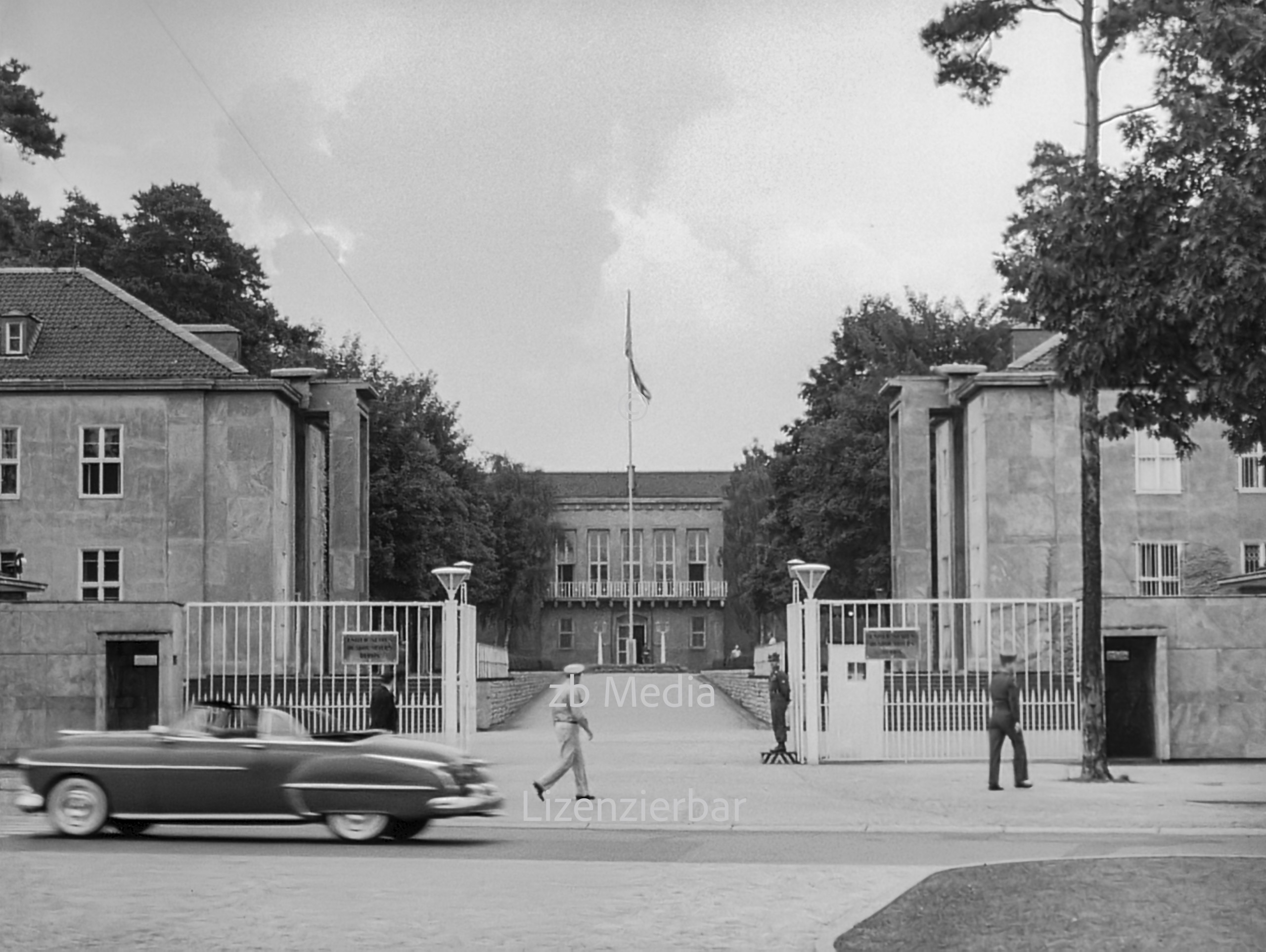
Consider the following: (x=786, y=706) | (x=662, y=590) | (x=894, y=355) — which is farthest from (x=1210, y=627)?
(x=662, y=590)

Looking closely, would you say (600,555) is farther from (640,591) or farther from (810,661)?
(810,661)

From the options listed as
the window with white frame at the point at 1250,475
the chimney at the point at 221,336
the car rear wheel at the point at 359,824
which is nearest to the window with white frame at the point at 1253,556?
the window with white frame at the point at 1250,475

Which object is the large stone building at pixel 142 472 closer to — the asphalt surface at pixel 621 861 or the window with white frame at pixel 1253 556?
the asphalt surface at pixel 621 861

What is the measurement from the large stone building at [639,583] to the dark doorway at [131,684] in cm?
7810

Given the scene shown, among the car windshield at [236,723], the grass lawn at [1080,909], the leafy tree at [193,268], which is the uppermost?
the leafy tree at [193,268]

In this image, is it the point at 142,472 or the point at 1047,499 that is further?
the point at 142,472

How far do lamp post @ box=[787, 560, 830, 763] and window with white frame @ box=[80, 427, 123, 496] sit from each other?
2174cm

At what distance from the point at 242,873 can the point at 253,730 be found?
3687 millimetres

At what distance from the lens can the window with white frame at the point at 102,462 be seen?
47031 millimetres

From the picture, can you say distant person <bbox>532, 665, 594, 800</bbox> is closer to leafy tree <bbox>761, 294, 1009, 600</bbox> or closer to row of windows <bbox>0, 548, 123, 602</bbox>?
row of windows <bbox>0, 548, 123, 602</bbox>

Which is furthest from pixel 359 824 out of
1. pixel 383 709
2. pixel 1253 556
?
pixel 1253 556

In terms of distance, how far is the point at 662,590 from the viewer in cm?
11438

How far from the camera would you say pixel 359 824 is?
710 inches

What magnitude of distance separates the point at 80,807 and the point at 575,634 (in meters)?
96.1
